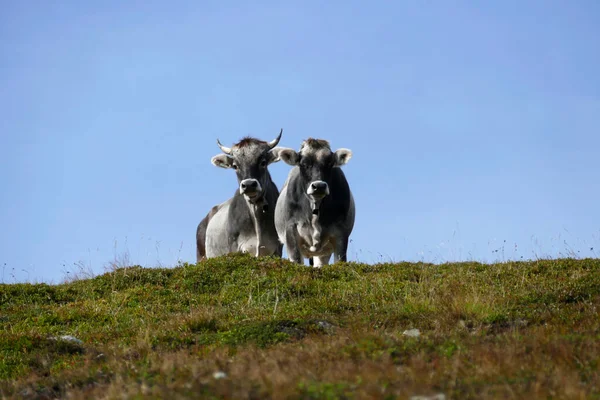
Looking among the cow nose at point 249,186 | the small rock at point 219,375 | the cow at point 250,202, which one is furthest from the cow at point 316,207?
the small rock at point 219,375

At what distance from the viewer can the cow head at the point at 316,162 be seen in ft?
64.7

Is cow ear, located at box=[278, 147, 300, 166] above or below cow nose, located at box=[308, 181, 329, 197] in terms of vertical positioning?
above

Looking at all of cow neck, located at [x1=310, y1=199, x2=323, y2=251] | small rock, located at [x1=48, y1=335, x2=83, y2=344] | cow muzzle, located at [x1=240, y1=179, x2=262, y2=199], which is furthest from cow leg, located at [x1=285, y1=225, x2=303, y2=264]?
small rock, located at [x1=48, y1=335, x2=83, y2=344]

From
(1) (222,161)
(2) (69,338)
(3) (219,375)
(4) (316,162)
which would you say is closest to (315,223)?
(4) (316,162)

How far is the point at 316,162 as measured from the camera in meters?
20.3

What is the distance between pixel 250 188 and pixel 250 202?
859 mm

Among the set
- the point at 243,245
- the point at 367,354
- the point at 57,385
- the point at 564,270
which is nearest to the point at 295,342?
the point at 367,354

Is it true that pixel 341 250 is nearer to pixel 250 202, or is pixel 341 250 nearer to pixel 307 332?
pixel 250 202

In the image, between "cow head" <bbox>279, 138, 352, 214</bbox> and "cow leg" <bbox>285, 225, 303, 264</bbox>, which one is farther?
"cow leg" <bbox>285, 225, 303, 264</bbox>

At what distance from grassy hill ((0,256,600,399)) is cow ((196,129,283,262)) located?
350 centimetres

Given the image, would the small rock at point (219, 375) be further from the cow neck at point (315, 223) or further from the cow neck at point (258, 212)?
the cow neck at point (258, 212)

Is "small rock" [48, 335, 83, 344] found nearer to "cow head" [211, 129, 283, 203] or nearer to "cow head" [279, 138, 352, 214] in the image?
"cow head" [279, 138, 352, 214]

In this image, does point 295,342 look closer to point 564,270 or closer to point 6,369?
point 6,369

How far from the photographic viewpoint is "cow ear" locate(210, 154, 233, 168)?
23.1 meters
